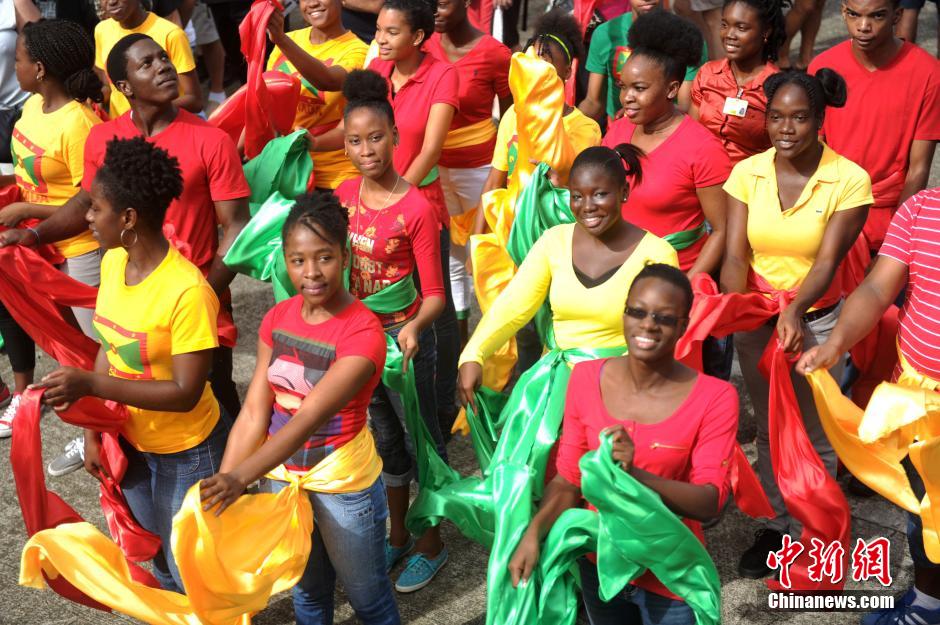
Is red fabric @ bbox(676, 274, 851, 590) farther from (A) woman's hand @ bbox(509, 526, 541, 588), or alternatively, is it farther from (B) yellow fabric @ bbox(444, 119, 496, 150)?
(B) yellow fabric @ bbox(444, 119, 496, 150)

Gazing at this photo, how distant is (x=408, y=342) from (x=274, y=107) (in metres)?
1.62

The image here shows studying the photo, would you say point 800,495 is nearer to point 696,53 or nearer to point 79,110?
point 696,53

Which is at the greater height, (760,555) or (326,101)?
(326,101)

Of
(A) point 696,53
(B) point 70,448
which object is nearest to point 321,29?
(A) point 696,53

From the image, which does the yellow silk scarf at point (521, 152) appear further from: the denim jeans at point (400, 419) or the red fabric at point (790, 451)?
the red fabric at point (790, 451)

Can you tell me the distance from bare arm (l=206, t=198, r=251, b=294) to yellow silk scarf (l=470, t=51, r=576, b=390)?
1.03m

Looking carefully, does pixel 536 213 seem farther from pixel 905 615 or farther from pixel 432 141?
pixel 905 615

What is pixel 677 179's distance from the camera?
181 inches

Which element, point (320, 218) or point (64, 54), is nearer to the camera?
point (320, 218)

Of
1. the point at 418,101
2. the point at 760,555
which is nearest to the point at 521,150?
→ the point at 418,101

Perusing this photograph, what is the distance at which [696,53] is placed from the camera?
4.97m

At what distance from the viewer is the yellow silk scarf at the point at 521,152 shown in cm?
503

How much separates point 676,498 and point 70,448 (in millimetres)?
3831

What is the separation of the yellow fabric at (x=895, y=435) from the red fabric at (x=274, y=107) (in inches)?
110
